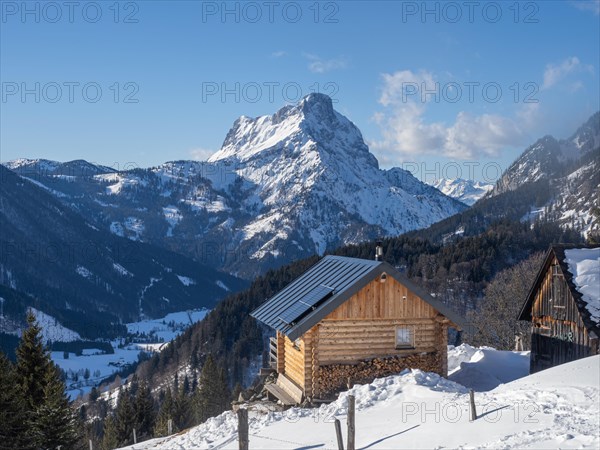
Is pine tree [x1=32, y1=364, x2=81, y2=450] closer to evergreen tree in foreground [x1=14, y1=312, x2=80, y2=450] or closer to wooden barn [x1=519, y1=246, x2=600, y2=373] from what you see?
evergreen tree in foreground [x1=14, y1=312, x2=80, y2=450]

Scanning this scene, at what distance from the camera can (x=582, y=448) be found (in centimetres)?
1274

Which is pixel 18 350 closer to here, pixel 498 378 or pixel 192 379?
pixel 498 378

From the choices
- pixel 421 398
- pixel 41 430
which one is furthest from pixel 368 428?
pixel 41 430

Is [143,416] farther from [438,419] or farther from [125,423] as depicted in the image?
[438,419]

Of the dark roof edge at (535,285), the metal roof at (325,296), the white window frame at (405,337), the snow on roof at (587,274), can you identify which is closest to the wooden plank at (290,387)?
the metal roof at (325,296)

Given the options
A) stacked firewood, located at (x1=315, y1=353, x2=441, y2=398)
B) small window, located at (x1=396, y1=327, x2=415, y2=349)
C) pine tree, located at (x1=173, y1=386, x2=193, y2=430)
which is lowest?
pine tree, located at (x1=173, y1=386, x2=193, y2=430)

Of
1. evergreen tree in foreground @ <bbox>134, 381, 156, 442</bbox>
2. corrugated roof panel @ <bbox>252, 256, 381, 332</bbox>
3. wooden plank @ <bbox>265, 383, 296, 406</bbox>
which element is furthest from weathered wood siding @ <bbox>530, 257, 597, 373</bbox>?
evergreen tree in foreground @ <bbox>134, 381, 156, 442</bbox>

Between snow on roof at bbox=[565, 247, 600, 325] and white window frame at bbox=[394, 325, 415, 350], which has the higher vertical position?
snow on roof at bbox=[565, 247, 600, 325]

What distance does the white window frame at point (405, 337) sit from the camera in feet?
84.4

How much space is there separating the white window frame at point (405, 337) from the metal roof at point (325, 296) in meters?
1.40

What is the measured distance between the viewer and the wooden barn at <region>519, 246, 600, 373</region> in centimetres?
2525

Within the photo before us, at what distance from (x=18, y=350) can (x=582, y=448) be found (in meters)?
27.8

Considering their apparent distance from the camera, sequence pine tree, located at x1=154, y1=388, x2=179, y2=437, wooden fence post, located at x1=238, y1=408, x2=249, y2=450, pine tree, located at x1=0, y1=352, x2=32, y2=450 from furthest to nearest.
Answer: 1. pine tree, located at x1=154, y1=388, x2=179, y2=437
2. pine tree, located at x1=0, y1=352, x2=32, y2=450
3. wooden fence post, located at x1=238, y1=408, x2=249, y2=450

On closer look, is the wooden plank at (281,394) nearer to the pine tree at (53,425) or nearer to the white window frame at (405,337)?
the white window frame at (405,337)
